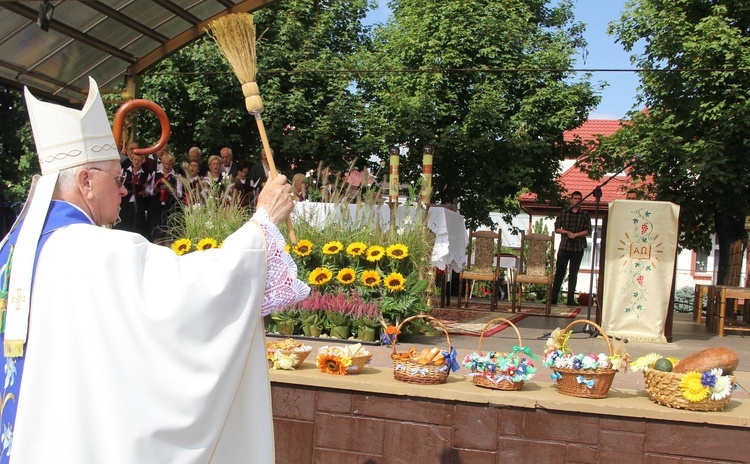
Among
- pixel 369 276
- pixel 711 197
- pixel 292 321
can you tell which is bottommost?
pixel 292 321

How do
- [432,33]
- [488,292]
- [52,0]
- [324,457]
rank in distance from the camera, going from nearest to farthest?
[324,457] < [52,0] < [432,33] < [488,292]

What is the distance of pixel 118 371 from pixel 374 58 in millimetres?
15074

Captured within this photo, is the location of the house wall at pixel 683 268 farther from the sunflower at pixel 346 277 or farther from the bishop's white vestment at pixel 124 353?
the bishop's white vestment at pixel 124 353

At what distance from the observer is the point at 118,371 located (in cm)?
230

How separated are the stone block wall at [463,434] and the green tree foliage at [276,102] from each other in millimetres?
11152

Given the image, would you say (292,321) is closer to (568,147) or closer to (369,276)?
(369,276)

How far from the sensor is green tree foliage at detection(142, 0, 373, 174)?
49.8 feet

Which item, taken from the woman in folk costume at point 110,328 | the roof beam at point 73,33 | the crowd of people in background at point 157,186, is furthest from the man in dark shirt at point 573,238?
the woman in folk costume at point 110,328

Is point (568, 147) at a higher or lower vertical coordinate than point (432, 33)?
lower

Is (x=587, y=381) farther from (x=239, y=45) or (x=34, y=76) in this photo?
(x=34, y=76)

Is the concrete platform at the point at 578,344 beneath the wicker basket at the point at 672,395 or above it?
beneath

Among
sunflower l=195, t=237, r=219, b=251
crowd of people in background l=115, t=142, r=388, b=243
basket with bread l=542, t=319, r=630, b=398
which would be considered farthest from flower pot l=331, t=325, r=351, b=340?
basket with bread l=542, t=319, r=630, b=398

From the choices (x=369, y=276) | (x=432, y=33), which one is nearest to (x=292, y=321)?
(x=369, y=276)

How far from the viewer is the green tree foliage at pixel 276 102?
1518cm
